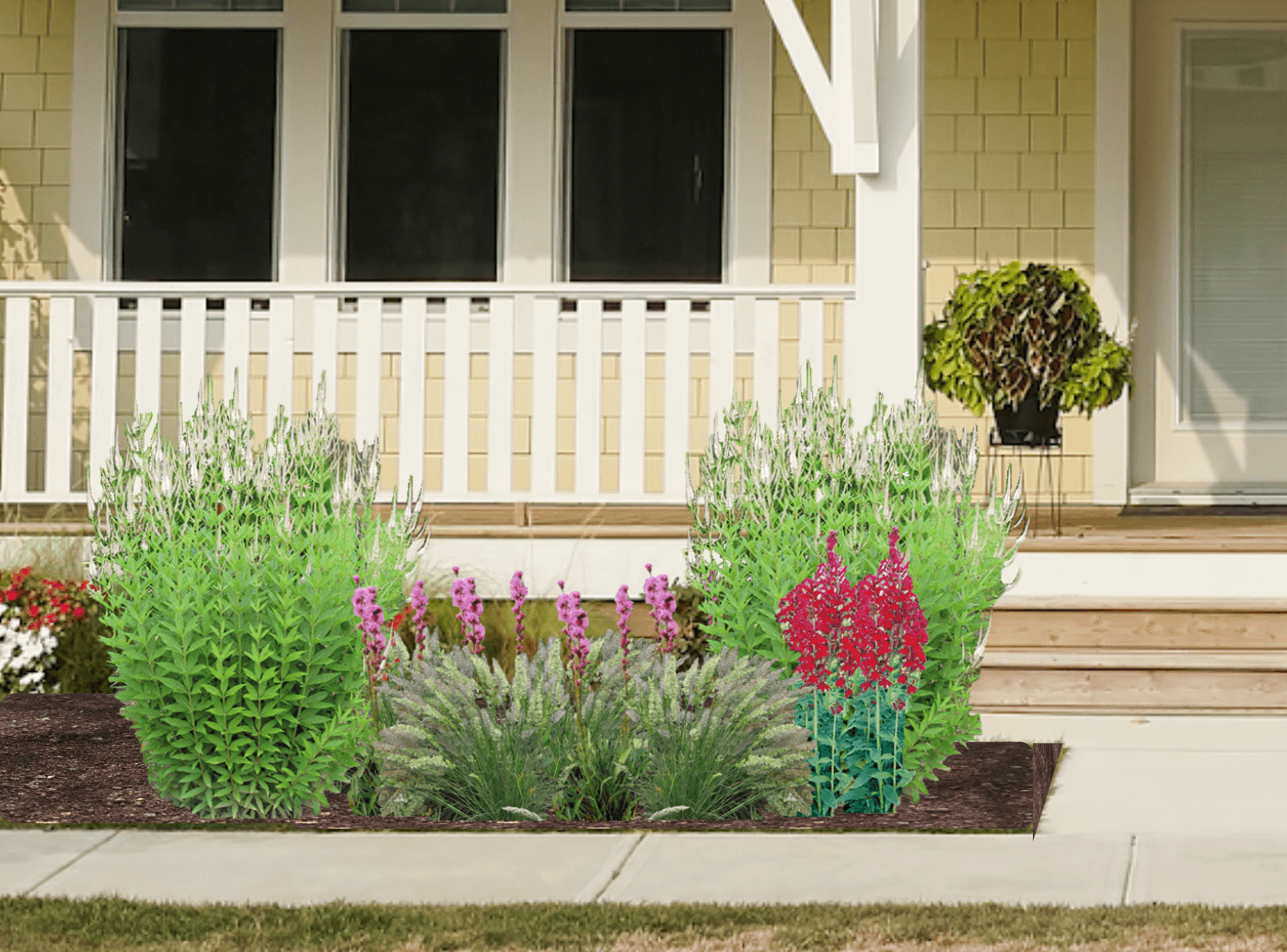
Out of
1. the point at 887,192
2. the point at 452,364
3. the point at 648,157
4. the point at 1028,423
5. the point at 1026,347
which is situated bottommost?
the point at 1028,423

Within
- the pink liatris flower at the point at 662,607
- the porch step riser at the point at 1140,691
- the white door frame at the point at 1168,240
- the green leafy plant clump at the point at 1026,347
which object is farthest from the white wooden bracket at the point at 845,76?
the white door frame at the point at 1168,240

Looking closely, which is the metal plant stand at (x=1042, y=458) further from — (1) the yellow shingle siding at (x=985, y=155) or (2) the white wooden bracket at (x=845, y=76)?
(2) the white wooden bracket at (x=845, y=76)

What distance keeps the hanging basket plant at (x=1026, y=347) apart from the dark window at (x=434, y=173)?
260cm

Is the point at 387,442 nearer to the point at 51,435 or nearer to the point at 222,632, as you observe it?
the point at 51,435

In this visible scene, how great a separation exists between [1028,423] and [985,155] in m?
1.81

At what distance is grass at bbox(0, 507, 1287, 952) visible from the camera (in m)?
3.09

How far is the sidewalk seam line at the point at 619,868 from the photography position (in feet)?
11.4

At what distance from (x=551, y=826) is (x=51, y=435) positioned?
138 inches

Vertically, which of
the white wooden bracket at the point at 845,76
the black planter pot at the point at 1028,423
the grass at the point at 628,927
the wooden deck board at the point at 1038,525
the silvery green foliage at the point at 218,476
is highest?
the white wooden bracket at the point at 845,76

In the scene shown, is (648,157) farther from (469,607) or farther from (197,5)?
(469,607)

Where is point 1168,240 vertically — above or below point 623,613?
above

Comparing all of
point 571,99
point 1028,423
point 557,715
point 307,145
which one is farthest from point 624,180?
point 557,715

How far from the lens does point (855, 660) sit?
426cm

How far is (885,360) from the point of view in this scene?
20.0 ft
